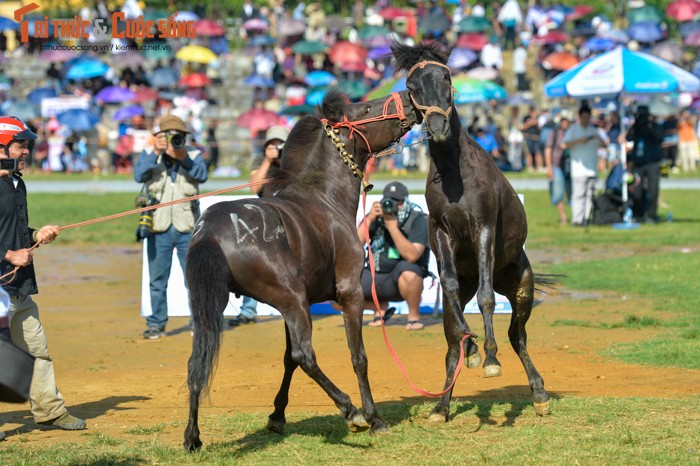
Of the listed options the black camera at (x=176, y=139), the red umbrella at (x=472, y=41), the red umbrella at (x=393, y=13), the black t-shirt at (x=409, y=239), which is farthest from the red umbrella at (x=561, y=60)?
the black camera at (x=176, y=139)

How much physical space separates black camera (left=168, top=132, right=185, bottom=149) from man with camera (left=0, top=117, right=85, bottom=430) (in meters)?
3.86

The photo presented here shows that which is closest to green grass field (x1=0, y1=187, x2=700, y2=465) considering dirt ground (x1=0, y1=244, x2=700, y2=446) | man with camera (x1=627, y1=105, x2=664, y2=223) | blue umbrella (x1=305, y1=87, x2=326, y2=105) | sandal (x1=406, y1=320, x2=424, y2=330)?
dirt ground (x1=0, y1=244, x2=700, y2=446)

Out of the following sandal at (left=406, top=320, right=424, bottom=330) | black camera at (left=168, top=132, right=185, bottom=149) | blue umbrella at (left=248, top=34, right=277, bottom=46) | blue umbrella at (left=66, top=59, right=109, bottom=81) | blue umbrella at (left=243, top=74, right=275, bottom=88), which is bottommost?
sandal at (left=406, top=320, right=424, bottom=330)

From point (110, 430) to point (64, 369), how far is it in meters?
3.04

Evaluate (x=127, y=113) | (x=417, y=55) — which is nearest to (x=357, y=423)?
(x=417, y=55)

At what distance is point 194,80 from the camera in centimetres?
3906

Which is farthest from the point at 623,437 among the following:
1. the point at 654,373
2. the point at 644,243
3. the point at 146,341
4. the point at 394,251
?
the point at 644,243

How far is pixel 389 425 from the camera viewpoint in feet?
26.3

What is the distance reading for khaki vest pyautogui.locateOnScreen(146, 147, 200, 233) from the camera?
1235 centimetres

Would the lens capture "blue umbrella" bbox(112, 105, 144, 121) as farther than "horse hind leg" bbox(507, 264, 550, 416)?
Yes

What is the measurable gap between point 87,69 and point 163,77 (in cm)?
268

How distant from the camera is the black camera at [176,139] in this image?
39.6 ft

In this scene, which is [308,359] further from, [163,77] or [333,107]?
[163,77]

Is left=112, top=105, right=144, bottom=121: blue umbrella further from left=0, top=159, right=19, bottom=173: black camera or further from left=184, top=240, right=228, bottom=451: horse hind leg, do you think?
left=184, top=240, right=228, bottom=451: horse hind leg
